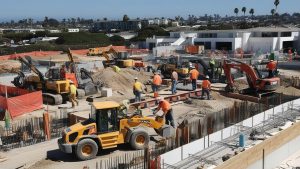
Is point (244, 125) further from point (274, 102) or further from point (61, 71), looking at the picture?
point (61, 71)

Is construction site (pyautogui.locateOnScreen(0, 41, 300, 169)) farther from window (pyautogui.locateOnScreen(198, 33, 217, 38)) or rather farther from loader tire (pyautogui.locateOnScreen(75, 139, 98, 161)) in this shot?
window (pyautogui.locateOnScreen(198, 33, 217, 38))

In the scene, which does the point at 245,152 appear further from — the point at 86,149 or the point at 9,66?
the point at 9,66

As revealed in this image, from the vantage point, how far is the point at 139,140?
44.4 feet

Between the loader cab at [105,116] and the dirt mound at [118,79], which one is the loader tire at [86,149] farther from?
the dirt mound at [118,79]

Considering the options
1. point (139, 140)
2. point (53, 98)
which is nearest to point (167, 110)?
point (139, 140)

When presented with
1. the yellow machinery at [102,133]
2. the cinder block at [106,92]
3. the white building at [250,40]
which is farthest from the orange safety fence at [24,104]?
the white building at [250,40]

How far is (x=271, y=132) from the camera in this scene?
1543cm

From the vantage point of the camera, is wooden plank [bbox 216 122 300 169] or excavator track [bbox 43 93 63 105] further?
excavator track [bbox 43 93 63 105]

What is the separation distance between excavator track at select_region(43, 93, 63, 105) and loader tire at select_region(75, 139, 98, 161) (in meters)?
9.09

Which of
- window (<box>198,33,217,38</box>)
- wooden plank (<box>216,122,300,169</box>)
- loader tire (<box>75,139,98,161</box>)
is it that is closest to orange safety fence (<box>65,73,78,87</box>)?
loader tire (<box>75,139,98,161</box>)

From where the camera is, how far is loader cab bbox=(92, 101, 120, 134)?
12602 mm

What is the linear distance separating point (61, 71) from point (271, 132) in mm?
12778

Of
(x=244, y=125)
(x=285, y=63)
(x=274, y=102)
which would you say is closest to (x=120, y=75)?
(x=274, y=102)

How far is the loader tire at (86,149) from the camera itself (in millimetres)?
12477
